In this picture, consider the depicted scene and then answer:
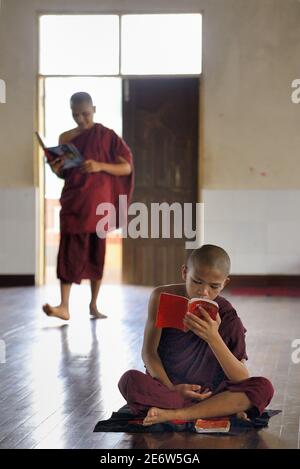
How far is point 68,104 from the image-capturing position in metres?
8.14

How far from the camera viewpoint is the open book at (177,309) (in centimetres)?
282

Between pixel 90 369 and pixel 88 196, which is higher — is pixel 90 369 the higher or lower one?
the lower one

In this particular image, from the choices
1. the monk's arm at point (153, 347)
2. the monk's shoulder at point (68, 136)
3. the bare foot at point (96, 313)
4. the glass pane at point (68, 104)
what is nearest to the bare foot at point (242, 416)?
the monk's arm at point (153, 347)

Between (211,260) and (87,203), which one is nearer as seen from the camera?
(211,260)

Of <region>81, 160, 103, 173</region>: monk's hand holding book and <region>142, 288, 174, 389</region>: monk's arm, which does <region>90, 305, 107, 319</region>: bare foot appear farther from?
<region>142, 288, 174, 389</region>: monk's arm

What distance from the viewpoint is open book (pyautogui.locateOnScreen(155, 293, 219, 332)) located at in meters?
2.82

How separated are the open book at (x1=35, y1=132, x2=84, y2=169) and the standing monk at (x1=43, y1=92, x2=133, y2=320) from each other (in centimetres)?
9

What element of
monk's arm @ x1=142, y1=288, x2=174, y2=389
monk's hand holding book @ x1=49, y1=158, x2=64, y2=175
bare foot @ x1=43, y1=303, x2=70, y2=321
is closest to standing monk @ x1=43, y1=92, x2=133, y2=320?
monk's hand holding book @ x1=49, y1=158, x2=64, y2=175

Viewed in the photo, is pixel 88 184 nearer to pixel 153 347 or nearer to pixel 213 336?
pixel 153 347

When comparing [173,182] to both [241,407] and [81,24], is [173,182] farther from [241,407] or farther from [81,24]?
[241,407]

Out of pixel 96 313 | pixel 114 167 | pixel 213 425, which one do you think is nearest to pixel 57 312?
pixel 96 313

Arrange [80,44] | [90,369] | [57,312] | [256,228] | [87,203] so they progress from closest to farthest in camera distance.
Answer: [90,369] < [57,312] < [87,203] < [256,228] < [80,44]

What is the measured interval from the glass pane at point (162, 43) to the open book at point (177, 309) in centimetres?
516

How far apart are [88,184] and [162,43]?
7.82 ft
